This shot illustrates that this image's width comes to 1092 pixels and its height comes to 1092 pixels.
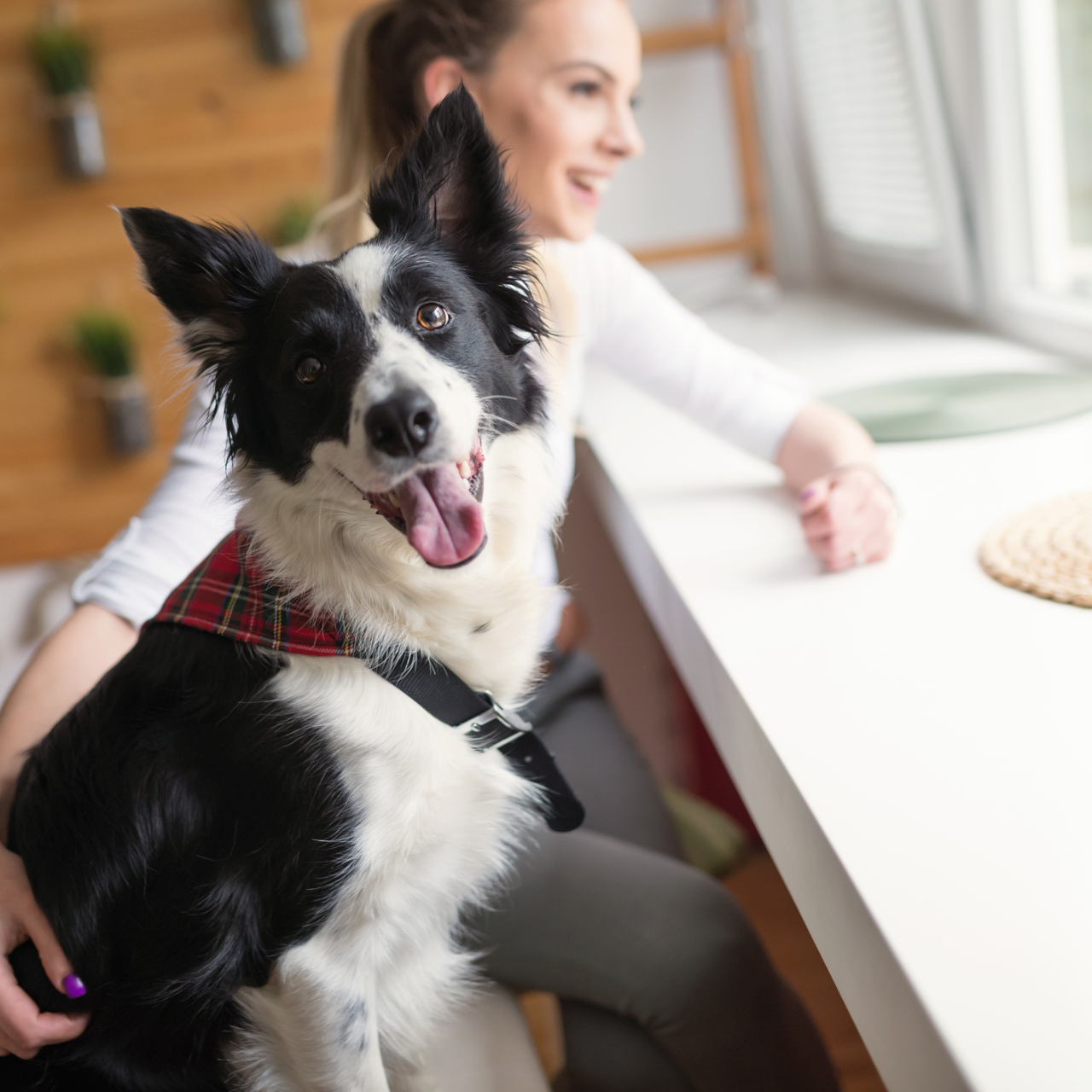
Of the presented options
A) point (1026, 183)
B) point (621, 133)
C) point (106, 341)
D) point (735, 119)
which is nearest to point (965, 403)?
point (1026, 183)

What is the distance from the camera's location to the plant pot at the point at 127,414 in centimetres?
299

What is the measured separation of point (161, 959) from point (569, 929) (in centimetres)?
47

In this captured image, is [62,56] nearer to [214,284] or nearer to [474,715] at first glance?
[214,284]

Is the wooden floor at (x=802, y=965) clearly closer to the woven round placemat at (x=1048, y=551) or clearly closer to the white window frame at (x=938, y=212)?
the woven round placemat at (x=1048, y=551)

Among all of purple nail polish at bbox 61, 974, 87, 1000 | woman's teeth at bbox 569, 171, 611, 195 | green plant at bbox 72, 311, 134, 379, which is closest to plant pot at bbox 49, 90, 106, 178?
green plant at bbox 72, 311, 134, 379

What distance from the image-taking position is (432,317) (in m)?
1.03

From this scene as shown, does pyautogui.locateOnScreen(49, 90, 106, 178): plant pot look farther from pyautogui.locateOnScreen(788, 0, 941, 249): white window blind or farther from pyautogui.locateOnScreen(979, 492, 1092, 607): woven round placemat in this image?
pyautogui.locateOnScreen(979, 492, 1092, 607): woven round placemat

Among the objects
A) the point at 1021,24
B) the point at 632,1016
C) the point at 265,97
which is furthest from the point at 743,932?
the point at 265,97

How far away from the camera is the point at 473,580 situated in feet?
3.42

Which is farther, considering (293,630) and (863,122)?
(863,122)

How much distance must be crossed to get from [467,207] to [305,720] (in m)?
0.59

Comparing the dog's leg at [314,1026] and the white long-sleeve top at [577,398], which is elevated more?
the white long-sleeve top at [577,398]

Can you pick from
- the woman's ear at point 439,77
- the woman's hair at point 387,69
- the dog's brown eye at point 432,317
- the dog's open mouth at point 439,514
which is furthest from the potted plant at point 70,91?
the dog's open mouth at point 439,514

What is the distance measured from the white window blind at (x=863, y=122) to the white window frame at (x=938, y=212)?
0.09 feet
